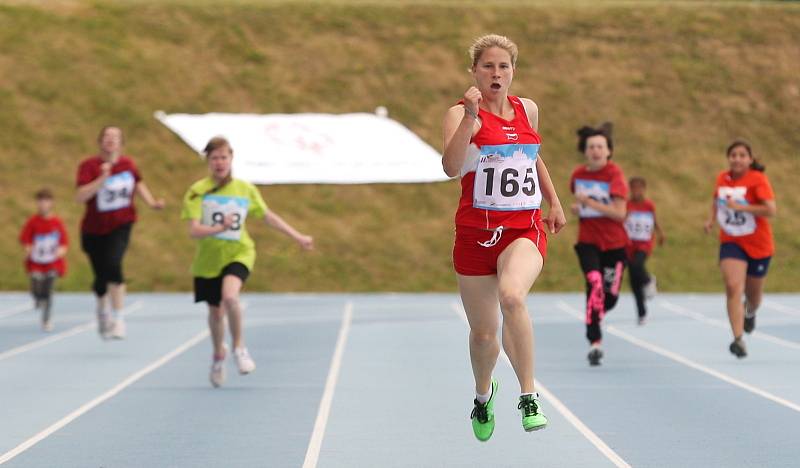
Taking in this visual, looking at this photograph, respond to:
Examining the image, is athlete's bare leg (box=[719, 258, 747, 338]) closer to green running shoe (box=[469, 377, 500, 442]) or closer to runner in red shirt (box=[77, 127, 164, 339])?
runner in red shirt (box=[77, 127, 164, 339])

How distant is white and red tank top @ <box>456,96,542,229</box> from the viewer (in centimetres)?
649

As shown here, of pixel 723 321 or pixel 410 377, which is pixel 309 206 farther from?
pixel 410 377

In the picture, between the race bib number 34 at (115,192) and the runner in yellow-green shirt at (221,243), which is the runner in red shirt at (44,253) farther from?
the runner in yellow-green shirt at (221,243)

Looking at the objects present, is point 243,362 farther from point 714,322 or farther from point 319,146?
point 319,146

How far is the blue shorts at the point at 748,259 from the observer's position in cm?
1191

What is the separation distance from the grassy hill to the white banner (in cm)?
36

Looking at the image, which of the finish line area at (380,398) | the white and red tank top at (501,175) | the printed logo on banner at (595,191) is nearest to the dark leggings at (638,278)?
the finish line area at (380,398)

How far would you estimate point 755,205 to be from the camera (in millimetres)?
11852

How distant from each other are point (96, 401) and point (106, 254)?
14.3 ft

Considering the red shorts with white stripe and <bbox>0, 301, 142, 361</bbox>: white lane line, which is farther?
<bbox>0, 301, 142, 361</bbox>: white lane line

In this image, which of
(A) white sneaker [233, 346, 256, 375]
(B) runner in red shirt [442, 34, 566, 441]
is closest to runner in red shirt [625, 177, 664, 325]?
(A) white sneaker [233, 346, 256, 375]

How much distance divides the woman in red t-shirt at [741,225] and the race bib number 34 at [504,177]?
5639 millimetres

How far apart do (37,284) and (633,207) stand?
7352 mm

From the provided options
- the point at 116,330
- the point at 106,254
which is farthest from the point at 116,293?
the point at 116,330
